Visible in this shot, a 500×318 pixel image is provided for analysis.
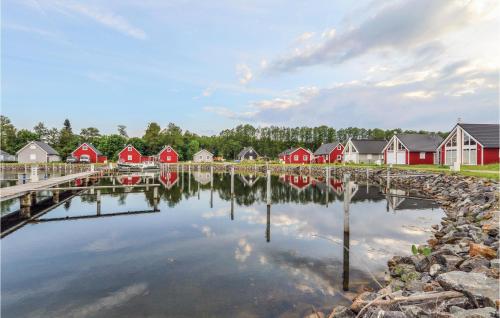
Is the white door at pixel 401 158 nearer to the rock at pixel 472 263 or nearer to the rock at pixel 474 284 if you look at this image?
the rock at pixel 472 263

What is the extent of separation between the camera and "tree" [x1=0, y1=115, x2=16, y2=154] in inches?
3236

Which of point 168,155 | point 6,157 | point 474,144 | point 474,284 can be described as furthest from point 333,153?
point 6,157

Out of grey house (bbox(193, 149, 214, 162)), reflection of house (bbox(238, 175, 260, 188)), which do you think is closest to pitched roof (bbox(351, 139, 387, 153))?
reflection of house (bbox(238, 175, 260, 188))

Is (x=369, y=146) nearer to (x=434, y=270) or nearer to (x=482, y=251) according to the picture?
(x=482, y=251)

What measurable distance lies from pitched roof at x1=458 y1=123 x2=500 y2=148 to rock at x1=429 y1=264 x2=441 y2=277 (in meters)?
31.0

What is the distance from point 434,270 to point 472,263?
829 millimetres

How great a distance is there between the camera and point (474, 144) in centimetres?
3212

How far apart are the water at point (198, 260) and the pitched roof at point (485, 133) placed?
18285mm

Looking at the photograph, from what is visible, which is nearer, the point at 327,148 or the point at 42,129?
the point at 327,148

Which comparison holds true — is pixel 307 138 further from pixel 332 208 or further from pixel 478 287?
pixel 478 287

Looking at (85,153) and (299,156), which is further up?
(85,153)

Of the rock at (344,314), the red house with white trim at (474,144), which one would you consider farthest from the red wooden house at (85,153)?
the rock at (344,314)

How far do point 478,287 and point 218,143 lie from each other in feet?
327

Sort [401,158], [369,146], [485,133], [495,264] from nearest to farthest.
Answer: [495,264] → [485,133] → [401,158] → [369,146]
